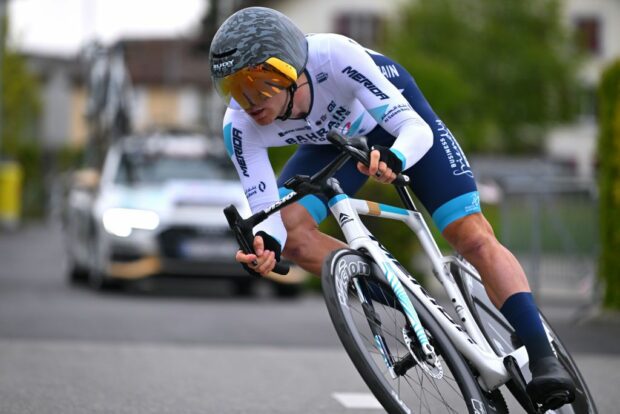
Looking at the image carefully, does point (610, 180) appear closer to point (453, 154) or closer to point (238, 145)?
point (453, 154)

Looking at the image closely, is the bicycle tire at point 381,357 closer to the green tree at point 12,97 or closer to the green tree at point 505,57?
the green tree at point 12,97

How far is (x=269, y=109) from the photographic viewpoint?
4902 millimetres

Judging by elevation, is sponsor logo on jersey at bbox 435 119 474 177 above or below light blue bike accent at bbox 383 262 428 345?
above

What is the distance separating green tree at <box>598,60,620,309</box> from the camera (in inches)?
432

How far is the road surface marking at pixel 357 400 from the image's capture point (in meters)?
6.69

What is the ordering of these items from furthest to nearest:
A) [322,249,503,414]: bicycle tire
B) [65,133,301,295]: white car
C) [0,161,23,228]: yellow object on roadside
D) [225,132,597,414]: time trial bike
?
[0,161,23,228]: yellow object on roadside, [65,133,301,295]: white car, [225,132,597,414]: time trial bike, [322,249,503,414]: bicycle tire

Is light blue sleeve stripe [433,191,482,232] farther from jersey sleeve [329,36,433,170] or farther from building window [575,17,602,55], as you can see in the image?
building window [575,17,602,55]

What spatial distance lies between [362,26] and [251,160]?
55.6m

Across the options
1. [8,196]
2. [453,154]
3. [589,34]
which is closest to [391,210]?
[453,154]

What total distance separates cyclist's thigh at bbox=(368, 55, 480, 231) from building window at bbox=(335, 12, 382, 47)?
54862 mm

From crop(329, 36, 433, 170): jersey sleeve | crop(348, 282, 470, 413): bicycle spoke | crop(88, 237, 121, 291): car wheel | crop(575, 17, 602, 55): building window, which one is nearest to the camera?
crop(348, 282, 470, 413): bicycle spoke

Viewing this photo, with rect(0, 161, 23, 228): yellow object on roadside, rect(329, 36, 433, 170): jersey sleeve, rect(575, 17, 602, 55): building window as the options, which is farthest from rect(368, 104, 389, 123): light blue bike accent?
rect(575, 17, 602, 55): building window

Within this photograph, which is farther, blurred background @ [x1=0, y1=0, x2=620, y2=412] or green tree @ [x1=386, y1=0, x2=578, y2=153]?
green tree @ [x1=386, y1=0, x2=578, y2=153]

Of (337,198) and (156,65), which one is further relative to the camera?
(156,65)
